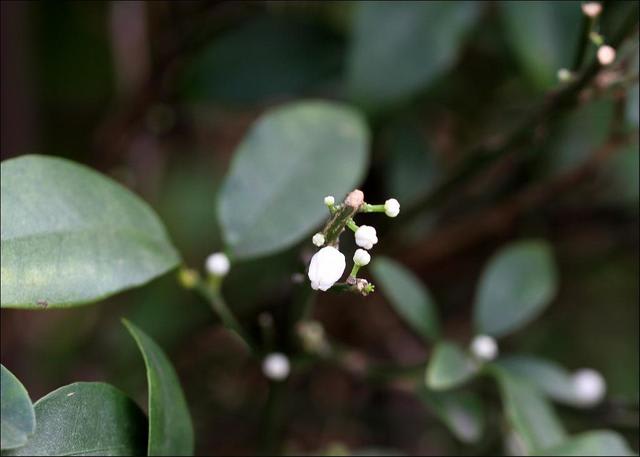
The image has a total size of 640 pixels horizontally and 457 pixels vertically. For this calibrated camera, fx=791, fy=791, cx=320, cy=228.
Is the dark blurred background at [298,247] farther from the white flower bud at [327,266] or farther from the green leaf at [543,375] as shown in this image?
the white flower bud at [327,266]

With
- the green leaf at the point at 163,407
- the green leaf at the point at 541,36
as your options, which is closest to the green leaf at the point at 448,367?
the green leaf at the point at 163,407

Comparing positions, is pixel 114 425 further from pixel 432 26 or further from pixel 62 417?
pixel 432 26

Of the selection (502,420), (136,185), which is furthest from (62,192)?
(136,185)

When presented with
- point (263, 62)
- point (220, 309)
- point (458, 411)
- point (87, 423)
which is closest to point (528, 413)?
point (458, 411)

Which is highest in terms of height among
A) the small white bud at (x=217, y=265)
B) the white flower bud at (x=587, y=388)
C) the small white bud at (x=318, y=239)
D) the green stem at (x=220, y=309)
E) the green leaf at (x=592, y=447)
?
the small white bud at (x=318, y=239)

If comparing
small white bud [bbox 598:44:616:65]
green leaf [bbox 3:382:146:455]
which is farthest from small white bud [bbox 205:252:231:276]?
small white bud [bbox 598:44:616:65]
